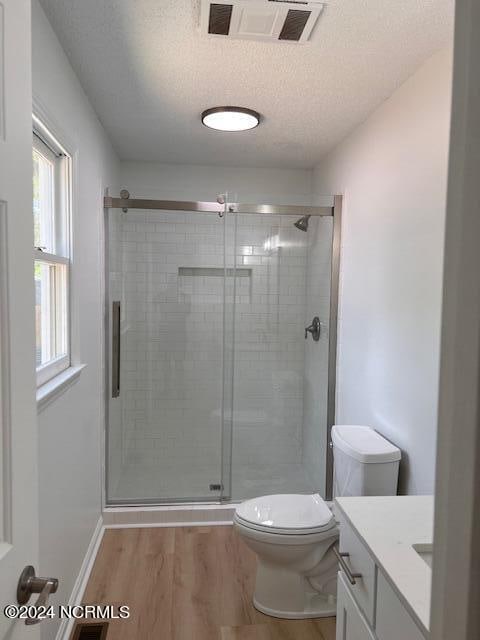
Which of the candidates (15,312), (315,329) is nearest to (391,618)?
(15,312)

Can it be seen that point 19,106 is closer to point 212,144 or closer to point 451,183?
point 451,183

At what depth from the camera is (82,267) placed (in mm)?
2203

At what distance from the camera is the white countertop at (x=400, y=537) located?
0.97 meters

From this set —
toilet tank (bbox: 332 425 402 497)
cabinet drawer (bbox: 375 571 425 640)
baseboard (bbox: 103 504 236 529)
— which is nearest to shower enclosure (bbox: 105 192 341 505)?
baseboard (bbox: 103 504 236 529)

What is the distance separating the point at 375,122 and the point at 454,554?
239 cm

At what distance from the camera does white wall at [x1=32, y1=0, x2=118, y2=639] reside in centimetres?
160

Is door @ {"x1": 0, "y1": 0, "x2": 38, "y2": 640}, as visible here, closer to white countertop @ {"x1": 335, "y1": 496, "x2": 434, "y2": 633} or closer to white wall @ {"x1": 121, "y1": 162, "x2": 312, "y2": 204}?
white countertop @ {"x1": 335, "y1": 496, "x2": 434, "y2": 633}

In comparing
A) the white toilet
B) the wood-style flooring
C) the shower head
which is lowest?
the wood-style flooring

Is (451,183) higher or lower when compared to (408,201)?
lower

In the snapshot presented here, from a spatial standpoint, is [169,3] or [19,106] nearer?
[19,106]

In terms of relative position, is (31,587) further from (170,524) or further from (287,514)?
(170,524)

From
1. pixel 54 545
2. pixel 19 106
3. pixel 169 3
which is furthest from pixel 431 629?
pixel 169 3

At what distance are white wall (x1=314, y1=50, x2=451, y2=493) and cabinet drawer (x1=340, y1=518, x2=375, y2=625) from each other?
59 centimetres

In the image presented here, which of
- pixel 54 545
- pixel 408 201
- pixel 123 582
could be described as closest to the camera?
pixel 54 545
